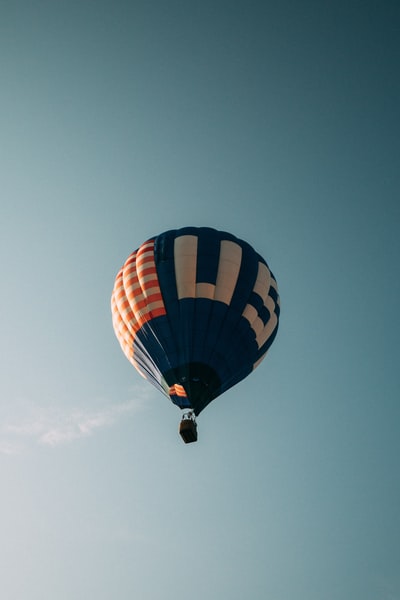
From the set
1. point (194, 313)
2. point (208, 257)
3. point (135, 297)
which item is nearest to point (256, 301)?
point (208, 257)

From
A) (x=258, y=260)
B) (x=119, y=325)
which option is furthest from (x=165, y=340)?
(x=258, y=260)

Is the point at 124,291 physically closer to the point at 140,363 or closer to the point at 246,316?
the point at 140,363

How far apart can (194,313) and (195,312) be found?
5cm

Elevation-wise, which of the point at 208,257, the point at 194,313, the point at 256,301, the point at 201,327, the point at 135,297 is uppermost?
the point at 208,257

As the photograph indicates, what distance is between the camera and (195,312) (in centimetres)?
1366

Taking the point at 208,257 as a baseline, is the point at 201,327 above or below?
below

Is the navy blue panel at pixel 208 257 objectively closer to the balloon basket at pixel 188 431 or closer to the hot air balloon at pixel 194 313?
the hot air balloon at pixel 194 313

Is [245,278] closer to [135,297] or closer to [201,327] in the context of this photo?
[201,327]

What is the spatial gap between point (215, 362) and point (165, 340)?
1618 mm

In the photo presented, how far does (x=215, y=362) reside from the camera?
43.8ft

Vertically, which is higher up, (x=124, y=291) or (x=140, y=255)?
(x=140, y=255)

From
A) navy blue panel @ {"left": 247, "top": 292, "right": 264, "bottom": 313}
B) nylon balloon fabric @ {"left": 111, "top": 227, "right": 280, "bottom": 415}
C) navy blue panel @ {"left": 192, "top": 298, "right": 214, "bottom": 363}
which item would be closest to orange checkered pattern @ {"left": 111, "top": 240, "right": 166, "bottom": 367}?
nylon balloon fabric @ {"left": 111, "top": 227, "right": 280, "bottom": 415}

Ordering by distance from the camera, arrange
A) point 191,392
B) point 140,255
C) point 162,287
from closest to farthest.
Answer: point 191,392 < point 162,287 < point 140,255

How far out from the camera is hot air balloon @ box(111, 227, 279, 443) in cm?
1321
